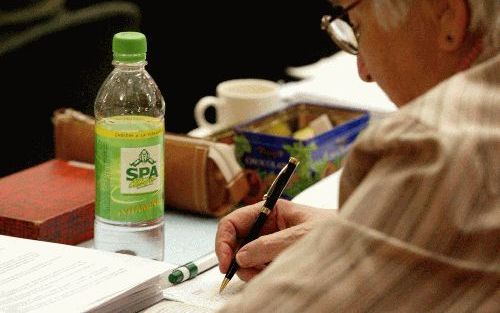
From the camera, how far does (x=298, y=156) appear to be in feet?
5.28

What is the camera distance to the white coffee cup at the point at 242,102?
1896mm

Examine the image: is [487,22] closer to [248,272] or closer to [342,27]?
[342,27]

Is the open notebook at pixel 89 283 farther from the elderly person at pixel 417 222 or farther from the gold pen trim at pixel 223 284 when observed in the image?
the elderly person at pixel 417 222

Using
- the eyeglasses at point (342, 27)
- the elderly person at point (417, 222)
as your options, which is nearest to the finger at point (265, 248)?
the eyeglasses at point (342, 27)

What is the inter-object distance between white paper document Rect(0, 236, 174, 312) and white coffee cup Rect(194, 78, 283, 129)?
25.8 inches

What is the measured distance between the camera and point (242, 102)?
189cm

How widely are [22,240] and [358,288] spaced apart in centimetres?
71

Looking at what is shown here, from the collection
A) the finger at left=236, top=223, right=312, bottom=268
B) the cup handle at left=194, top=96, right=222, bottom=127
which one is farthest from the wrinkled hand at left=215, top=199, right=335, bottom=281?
the cup handle at left=194, top=96, right=222, bottom=127

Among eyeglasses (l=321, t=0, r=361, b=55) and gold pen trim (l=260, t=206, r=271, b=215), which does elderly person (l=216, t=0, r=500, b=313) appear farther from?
gold pen trim (l=260, t=206, r=271, b=215)

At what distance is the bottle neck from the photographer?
1364 mm

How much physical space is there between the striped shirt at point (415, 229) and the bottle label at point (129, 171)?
0.56 meters

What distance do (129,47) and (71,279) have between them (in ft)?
1.15

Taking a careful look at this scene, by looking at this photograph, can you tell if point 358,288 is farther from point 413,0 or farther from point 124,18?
point 124,18

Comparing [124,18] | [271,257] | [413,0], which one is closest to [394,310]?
[413,0]
